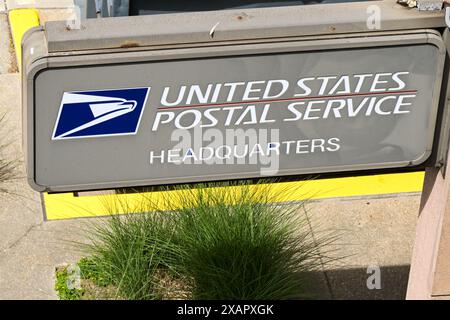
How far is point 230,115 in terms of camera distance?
3326 millimetres

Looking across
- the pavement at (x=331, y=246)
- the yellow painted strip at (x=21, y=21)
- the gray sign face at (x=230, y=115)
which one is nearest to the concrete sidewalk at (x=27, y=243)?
the pavement at (x=331, y=246)

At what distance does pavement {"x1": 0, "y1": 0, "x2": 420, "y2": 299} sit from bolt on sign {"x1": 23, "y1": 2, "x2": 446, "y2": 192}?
213 centimetres

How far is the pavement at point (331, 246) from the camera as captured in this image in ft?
17.9

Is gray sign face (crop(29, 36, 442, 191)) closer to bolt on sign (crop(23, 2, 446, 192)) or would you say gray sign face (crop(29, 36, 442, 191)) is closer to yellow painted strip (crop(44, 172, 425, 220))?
bolt on sign (crop(23, 2, 446, 192))

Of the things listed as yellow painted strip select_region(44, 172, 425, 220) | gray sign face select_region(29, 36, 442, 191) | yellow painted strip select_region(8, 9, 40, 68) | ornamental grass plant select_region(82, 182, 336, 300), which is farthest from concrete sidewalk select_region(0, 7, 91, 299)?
gray sign face select_region(29, 36, 442, 191)

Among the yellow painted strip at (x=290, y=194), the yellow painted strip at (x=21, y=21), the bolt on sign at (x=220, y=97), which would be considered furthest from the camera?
the yellow painted strip at (x=21, y=21)

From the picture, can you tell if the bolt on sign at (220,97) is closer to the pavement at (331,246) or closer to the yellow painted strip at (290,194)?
the pavement at (331,246)

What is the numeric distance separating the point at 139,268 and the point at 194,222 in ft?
1.40

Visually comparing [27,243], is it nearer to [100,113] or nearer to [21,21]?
[100,113]

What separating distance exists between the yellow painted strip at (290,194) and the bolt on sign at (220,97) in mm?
2231

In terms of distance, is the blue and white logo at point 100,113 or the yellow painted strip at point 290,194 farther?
the yellow painted strip at point 290,194

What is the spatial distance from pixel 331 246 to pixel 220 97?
8.73ft

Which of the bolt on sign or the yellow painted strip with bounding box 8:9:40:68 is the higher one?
the yellow painted strip with bounding box 8:9:40:68

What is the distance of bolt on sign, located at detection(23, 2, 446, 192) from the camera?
3166mm
